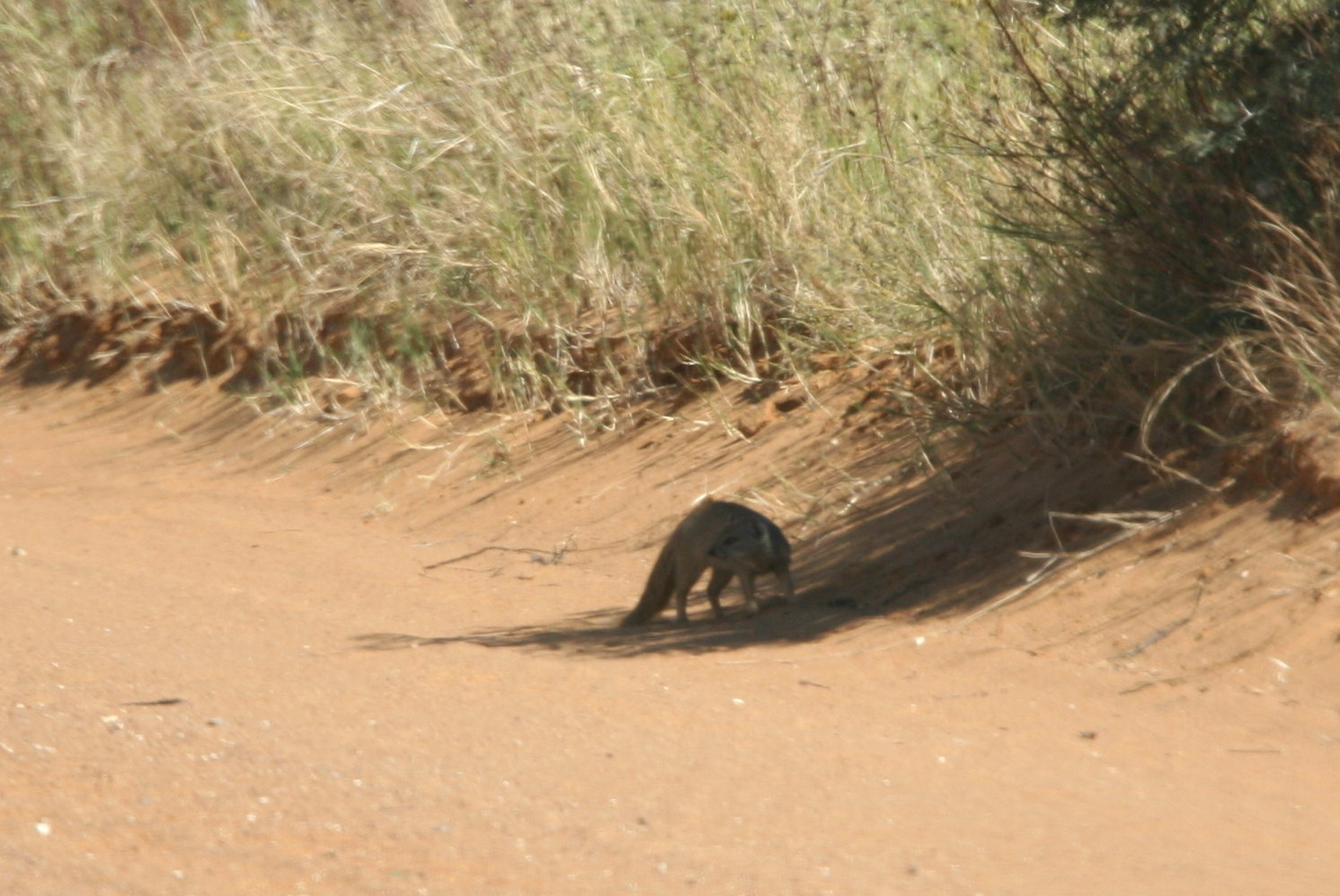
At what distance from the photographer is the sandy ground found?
374 cm

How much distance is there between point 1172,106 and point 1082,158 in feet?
1.38

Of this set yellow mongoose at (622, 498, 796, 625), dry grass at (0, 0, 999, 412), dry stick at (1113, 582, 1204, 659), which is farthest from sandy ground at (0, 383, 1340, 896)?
dry grass at (0, 0, 999, 412)

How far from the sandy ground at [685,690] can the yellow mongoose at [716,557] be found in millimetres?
205

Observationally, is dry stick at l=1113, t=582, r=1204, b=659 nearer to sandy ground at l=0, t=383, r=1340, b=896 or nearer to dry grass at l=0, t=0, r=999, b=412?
sandy ground at l=0, t=383, r=1340, b=896

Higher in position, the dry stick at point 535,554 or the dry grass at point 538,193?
the dry grass at point 538,193

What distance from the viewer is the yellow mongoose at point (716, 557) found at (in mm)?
6820

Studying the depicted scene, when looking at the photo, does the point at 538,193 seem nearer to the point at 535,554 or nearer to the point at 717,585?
the point at 535,554

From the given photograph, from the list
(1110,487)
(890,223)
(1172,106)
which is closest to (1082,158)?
(1172,106)

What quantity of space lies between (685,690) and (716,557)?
144 centimetres

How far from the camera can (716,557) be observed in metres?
6.82

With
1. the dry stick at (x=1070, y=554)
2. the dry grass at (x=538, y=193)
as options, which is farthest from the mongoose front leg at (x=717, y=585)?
the dry grass at (x=538, y=193)

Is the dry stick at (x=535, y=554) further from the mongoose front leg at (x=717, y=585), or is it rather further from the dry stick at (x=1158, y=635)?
the dry stick at (x=1158, y=635)

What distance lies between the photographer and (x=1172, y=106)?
6.67 meters

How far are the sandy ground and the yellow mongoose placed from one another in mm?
205
